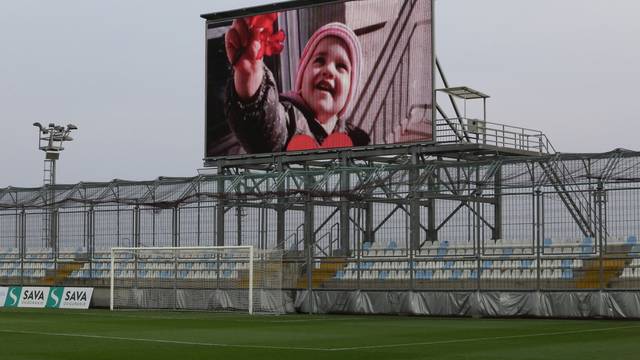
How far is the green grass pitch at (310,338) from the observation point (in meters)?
19.1

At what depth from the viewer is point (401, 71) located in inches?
1960

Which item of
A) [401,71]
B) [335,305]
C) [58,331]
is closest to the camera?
[58,331]

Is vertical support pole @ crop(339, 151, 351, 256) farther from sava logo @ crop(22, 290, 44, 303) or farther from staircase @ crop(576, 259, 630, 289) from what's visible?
sava logo @ crop(22, 290, 44, 303)

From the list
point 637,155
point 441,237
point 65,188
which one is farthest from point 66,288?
point 637,155

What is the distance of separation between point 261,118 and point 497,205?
18460 millimetres

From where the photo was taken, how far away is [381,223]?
4047cm

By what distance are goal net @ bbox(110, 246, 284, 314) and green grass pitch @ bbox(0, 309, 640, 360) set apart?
4.68 metres

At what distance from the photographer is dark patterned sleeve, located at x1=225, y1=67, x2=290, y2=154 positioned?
53.5 metres

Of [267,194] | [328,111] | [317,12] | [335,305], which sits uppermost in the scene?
[317,12]

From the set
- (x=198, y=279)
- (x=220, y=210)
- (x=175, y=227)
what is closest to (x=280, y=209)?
(x=220, y=210)

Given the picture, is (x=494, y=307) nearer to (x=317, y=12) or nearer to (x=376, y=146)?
(x=376, y=146)

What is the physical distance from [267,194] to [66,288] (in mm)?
9655

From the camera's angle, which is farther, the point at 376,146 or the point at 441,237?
the point at 376,146

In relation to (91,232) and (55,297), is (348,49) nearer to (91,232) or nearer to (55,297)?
(91,232)
